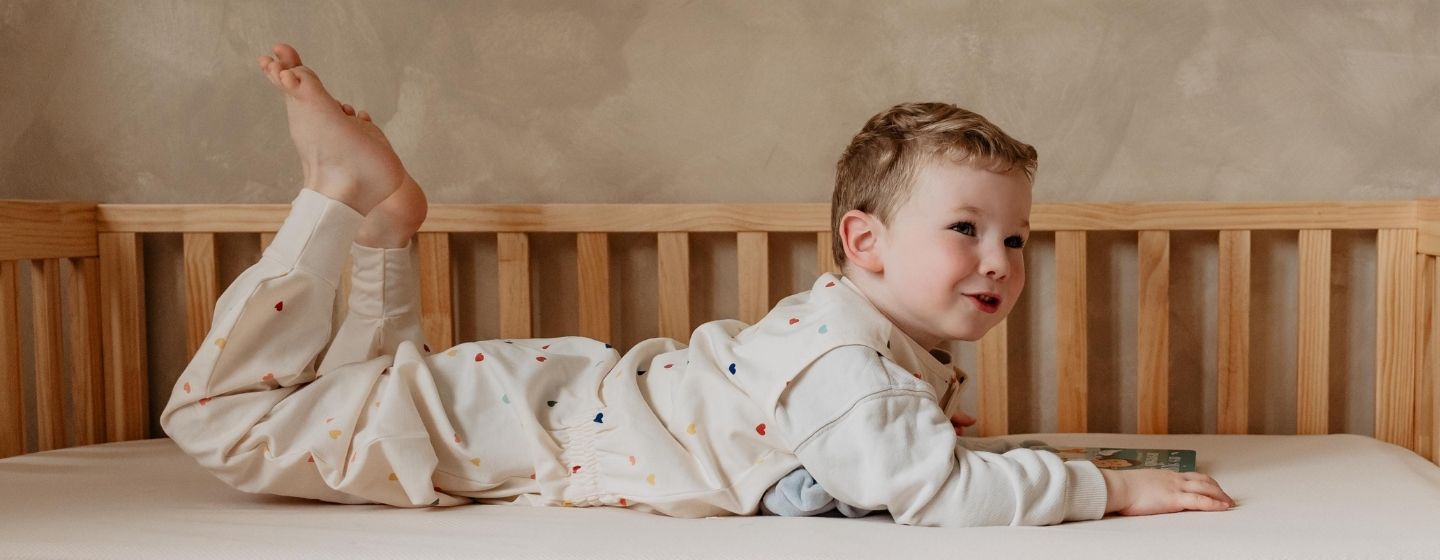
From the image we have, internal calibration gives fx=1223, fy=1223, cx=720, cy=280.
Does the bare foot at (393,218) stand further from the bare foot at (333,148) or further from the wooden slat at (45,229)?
the wooden slat at (45,229)

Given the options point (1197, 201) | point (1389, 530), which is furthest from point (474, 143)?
point (1389, 530)

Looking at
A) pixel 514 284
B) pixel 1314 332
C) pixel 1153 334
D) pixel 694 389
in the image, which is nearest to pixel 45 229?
pixel 514 284

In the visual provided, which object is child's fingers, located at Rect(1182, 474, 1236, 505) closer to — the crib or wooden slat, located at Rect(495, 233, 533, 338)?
the crib

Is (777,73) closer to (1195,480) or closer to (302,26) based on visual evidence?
(302,26)

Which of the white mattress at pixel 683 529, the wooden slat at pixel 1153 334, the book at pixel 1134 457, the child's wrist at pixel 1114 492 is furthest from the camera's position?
the wooden slat at pixel 1153 334

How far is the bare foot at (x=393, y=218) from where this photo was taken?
52.3 inches

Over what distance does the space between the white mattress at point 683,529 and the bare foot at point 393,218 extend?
1.00 ft

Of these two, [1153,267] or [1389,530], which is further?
[1153,267]

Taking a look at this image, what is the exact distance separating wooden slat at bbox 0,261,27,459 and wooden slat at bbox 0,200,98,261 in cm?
3

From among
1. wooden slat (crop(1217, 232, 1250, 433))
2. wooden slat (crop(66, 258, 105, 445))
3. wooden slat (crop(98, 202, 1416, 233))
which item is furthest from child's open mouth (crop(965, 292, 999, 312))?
wooden slat (crop(66, 258, 105, 445))

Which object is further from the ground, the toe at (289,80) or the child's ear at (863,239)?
the toe at (289,80)

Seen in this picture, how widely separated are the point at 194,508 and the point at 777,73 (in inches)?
31.7

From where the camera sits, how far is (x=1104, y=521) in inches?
38.6

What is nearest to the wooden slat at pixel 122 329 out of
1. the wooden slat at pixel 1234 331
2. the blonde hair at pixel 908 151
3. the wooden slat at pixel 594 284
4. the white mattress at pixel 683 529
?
the white mattress at pixel 683 529
